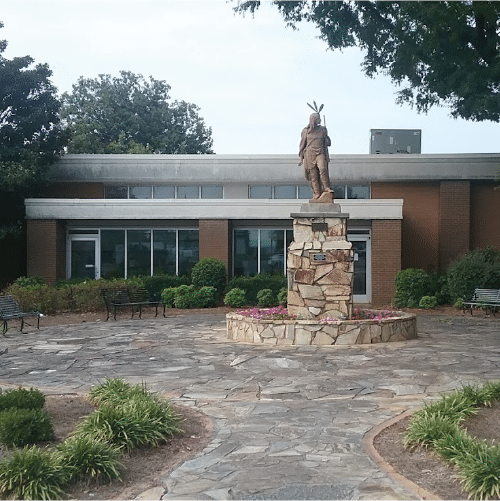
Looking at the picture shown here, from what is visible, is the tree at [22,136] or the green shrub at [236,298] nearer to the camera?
the green shrub at [236,298]

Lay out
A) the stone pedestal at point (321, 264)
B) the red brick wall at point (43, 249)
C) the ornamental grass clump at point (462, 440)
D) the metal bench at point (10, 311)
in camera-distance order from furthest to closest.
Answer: the red brick wall at point (43, 249) < the metal bench at point (10, 311) < the stone pedestal at point (321, 264) < the ornamental grass clump at point (462, 440)

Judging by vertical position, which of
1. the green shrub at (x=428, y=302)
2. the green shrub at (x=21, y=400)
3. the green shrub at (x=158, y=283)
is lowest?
the green shrub at (x=428, y=302)

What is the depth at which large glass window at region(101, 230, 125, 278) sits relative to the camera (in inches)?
1013

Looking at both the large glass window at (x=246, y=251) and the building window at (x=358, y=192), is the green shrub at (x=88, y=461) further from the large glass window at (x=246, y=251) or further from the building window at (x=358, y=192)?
the building window at (x=358, y=192)

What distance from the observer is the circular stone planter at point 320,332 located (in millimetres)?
13742

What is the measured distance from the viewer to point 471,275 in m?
21.9

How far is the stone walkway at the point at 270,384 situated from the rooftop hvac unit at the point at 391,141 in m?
13.6

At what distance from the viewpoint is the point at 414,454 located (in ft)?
20.8

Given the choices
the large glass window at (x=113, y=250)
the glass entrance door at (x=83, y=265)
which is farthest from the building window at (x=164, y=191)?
the glass entrance door at (x=83, y=265)

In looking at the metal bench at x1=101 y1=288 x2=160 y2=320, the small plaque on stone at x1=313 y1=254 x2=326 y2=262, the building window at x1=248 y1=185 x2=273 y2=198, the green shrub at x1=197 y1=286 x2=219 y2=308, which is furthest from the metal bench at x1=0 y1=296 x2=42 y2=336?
the building window at x1=248 y1=185 x2=273 y2=198

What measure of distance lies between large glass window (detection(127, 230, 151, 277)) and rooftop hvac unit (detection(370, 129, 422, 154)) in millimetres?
10555

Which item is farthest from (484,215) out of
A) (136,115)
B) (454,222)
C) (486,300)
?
(136,115)

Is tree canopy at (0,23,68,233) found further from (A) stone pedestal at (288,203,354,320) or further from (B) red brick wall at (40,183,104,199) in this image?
(A) stone pedestal at (288,203,354,320)

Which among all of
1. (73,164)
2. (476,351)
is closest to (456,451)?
(476,351)
